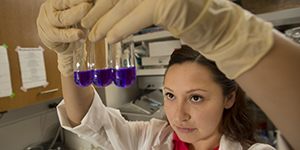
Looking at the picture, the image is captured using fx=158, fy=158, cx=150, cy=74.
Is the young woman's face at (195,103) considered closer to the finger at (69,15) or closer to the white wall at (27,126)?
the finger at (69,15)

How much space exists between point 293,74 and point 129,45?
41 centimetres

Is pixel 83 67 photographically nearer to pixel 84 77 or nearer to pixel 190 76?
Result: pixel 84 77

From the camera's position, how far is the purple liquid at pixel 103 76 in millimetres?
470

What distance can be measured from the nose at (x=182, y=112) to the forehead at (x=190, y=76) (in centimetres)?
9

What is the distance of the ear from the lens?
2.65 feet

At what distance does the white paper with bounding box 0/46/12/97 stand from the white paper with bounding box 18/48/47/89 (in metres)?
0.07

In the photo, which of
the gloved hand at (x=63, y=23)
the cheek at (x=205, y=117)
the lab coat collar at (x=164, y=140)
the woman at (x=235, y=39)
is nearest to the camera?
the woman at (x=235, y=39)

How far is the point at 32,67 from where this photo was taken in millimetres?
1013

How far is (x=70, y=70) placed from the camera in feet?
2.18

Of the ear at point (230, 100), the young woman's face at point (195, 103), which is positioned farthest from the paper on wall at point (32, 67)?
the ear at point (230, 100)

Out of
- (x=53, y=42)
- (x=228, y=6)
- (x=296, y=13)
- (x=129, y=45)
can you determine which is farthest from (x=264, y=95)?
(x=296, y=13)

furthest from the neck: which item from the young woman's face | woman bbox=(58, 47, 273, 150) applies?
the young woman's face

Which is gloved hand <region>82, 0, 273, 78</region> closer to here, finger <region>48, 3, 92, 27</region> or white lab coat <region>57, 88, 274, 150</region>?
finger <region>48, 3, 92, 27</region>

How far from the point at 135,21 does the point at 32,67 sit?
97 centimetres
